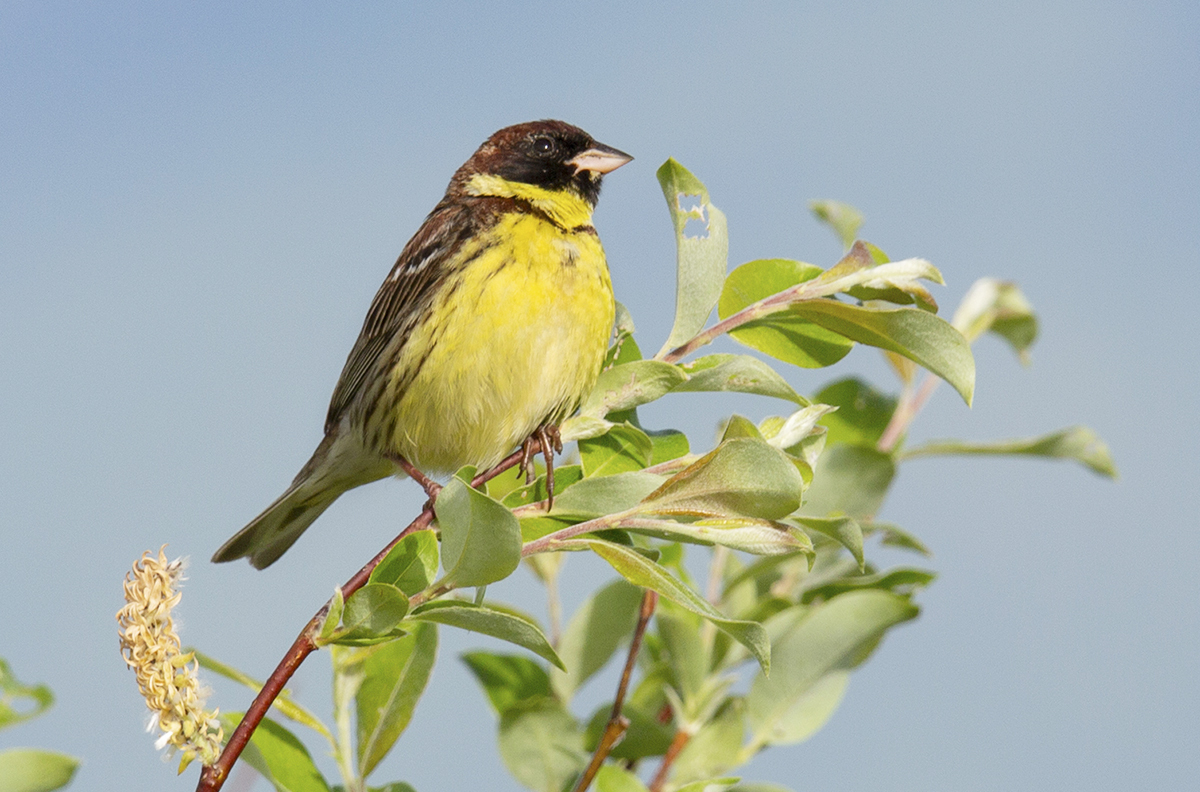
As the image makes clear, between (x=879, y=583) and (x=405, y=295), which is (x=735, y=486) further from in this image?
(x=405, y=295)

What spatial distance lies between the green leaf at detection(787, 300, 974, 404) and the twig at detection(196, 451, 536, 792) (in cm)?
80

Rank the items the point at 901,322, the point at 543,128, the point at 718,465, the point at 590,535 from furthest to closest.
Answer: the point at 543,128 → the point at 901,322 → the point at 590,535 → the point at 718,465

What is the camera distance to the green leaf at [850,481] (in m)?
2.58

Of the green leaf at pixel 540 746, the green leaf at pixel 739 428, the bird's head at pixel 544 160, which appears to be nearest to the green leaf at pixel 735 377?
the green leaf at pixel 739 428

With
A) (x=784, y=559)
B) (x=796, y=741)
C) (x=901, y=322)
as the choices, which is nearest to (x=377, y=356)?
(x=784, y=559)

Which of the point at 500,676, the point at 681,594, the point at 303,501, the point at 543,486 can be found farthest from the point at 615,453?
the point at 303,501

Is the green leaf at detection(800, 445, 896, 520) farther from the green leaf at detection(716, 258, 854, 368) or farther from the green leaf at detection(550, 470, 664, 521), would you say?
the green leaf at detection(550, 470, 664, 521)

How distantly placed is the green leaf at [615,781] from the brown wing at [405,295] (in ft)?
5.33

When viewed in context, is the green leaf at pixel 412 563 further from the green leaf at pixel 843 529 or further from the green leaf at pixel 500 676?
the green leaf at pixel 500 676

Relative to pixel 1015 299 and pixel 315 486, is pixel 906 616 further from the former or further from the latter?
pixel 315 486

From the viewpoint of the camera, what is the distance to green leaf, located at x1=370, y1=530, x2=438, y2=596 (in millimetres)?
1754

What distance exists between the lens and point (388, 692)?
211 centimetres

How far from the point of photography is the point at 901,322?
1.96 m

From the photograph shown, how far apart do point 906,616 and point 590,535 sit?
858 millimetres
